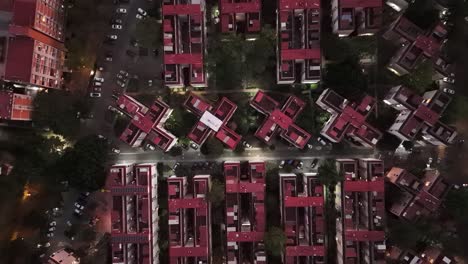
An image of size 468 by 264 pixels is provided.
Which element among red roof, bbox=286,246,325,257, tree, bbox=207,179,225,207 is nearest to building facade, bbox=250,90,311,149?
tree, bbox=207,179,225,207

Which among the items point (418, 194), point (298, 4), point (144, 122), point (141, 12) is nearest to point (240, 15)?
point (298, 4)

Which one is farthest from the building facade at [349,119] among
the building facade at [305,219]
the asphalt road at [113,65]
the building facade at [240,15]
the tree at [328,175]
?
the asphalt road at [113,65]

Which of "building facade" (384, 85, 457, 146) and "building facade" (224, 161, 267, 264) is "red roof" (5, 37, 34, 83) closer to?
"building facade" (224, 161, 267, 264)

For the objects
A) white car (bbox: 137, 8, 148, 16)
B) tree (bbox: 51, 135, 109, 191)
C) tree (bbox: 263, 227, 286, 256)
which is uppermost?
white car (bbox: 137, 8, 148, 16)

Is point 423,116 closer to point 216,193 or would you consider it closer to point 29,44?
point 216,193

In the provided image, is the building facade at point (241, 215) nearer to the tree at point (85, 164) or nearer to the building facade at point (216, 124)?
the building facade at point (216, 124)

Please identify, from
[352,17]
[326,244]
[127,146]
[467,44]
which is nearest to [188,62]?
[127,146]
